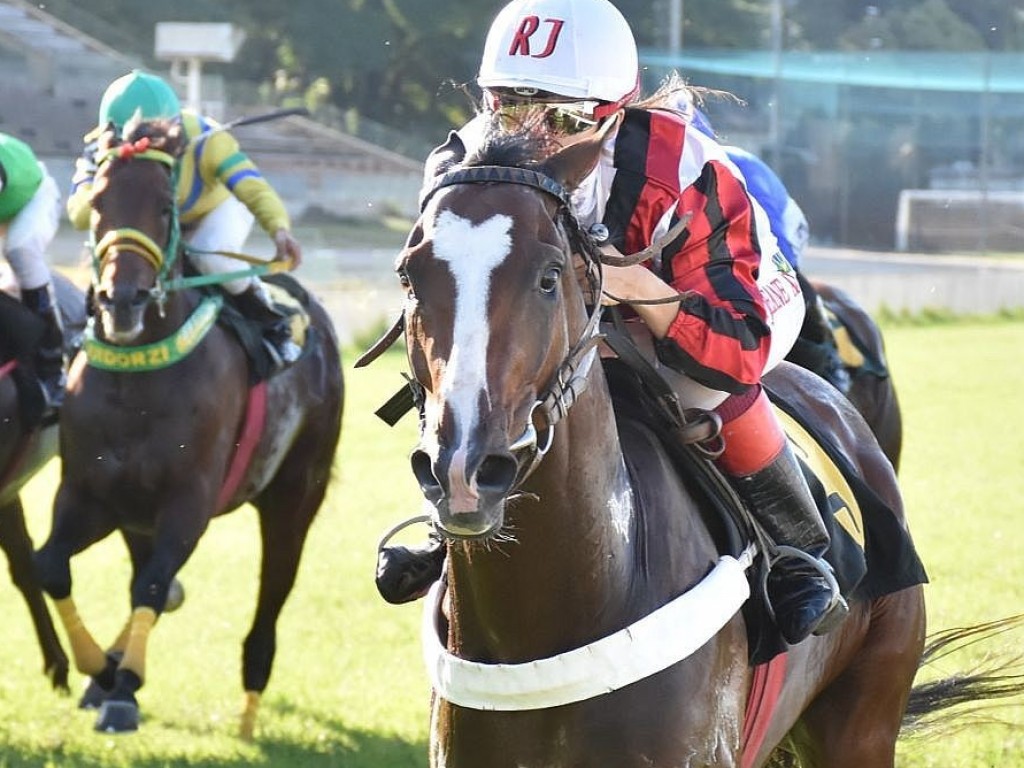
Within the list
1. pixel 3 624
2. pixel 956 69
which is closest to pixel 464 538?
pixel 3 624

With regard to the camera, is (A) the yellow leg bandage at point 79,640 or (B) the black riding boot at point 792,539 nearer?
(B) the black riding boot at point 792,539

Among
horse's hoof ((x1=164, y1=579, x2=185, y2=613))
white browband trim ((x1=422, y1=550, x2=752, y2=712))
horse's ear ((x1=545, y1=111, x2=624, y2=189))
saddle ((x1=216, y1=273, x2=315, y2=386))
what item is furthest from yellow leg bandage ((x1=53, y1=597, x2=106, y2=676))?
horse's ear ((x1=545, y1=111, x2=624, y2=189))

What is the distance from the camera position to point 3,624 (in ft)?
29.0

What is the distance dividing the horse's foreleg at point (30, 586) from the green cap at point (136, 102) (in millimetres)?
1983

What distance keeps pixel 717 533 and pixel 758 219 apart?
680 millimetres

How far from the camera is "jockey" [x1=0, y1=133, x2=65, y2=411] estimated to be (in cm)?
723

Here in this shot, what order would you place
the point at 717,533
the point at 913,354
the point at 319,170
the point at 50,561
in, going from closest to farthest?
the point at 717,533, the point at 50,561, the point at 913,354, the point at 319,170

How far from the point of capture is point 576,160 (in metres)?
2.98

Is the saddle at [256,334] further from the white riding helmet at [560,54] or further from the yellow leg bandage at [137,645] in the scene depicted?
the white riding helmet at [560,54]

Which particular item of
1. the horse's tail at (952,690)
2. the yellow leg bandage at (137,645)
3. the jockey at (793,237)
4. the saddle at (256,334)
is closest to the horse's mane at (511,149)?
the jockey at (793,237)

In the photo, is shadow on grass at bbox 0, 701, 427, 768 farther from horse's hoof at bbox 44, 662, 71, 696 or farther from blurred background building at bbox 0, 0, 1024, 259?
Result: blurred background building at bbox 0, 0, 1024, 259

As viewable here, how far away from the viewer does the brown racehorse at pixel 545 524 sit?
2.67 metres

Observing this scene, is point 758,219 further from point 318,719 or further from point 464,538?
point 318,719

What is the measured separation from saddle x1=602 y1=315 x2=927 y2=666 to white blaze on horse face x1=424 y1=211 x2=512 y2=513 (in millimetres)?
558
